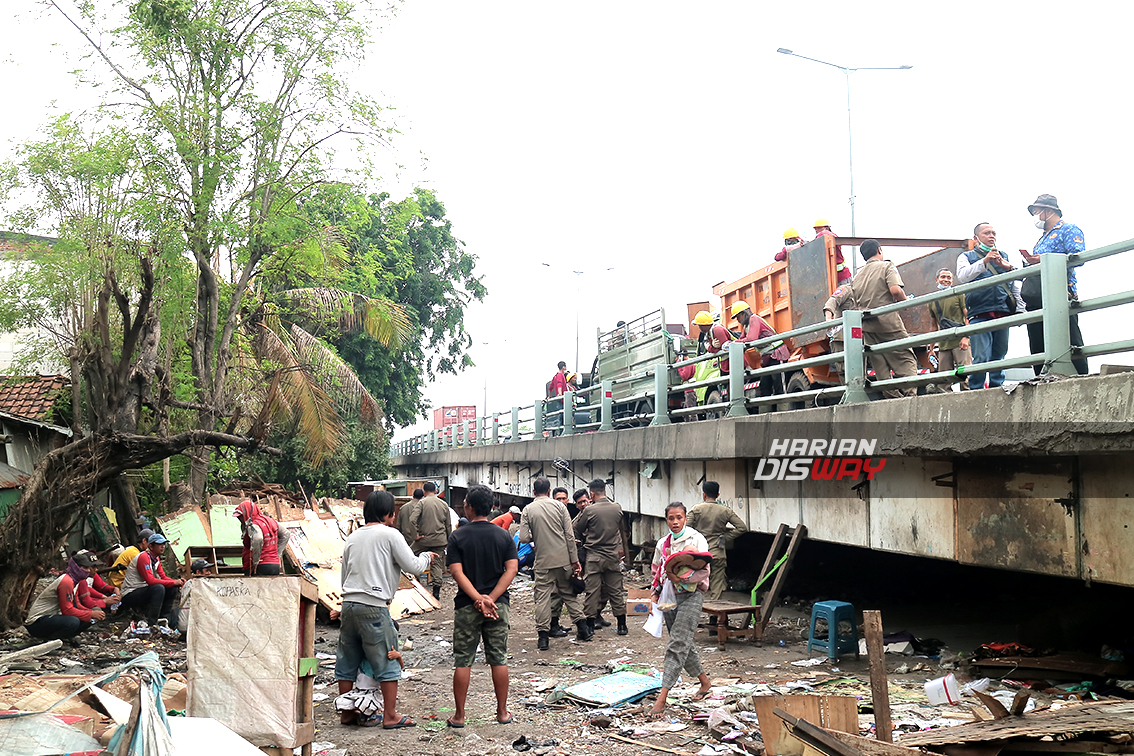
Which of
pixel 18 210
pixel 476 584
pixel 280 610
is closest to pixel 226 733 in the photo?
pixel 280 610

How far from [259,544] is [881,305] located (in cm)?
700

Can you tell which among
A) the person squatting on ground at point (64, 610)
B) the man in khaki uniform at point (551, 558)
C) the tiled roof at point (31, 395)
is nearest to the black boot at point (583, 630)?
the man in khaki uniform at point (551, 558)

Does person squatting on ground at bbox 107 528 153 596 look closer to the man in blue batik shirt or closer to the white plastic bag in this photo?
the white plastic bag

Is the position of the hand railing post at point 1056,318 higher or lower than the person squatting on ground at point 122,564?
higher

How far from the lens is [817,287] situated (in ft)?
34.9

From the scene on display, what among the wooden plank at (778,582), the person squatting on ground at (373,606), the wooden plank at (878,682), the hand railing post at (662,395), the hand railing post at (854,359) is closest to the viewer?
the wooden plank at (878,682)

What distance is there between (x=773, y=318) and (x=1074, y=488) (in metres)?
6.24

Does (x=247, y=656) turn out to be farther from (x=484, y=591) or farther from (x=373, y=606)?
(x=484, y=591)

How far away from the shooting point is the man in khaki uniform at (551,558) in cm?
954

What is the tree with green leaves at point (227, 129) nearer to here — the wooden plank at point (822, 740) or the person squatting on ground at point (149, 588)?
the person squatting on ground at point (149, 588)

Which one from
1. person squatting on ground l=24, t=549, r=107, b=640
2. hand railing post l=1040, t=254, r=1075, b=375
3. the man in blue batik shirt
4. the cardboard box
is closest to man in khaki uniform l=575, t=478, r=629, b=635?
the cardboard box

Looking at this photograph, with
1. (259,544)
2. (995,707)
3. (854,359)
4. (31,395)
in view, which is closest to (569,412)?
(259,544)

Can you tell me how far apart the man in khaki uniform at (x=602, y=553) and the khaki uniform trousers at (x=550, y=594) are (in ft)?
1.08

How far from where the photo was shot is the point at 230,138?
16125 mm
